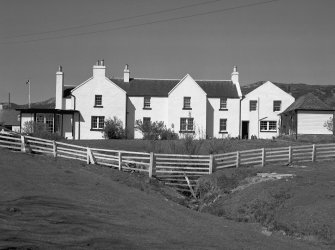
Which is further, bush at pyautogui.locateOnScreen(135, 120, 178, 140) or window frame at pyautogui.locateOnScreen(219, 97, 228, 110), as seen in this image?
window frame at pyautogui.locateOnScreen(219, 97, 228, 110)

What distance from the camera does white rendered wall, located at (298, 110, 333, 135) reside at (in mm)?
53938

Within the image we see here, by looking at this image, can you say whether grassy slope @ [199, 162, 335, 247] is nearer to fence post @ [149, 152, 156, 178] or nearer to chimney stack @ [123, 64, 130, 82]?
fence post @ [149, 152, 156, 178]

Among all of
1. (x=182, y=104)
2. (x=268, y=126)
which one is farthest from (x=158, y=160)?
(x=268, y=126)

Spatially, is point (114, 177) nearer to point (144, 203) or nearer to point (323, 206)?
point (144, 203)

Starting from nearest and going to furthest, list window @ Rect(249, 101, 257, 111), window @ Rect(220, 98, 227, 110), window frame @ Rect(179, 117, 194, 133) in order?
window frame @ Rect(179, 117, 194, 133)
window @ Rect(220, 98, 227, 110)
window @ Rect(249, 101, 257, 111)

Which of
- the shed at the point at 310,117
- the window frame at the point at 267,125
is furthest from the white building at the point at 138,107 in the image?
the shed at the point at 310,117

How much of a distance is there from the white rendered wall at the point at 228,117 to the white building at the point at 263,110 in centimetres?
105

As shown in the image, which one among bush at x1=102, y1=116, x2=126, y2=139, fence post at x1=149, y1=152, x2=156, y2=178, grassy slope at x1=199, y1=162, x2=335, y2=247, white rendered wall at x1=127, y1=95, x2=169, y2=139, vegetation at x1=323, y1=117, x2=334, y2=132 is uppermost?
white rendered wall at x1=127, y1=95, x2=169, y2=139

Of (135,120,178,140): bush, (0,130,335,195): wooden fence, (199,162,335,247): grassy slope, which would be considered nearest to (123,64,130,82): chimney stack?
(135,120,178,140): bush

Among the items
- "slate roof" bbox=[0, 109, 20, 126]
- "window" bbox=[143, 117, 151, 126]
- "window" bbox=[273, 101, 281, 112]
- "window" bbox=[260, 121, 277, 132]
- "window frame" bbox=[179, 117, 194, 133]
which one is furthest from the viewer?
"slate roof" bbox=[0, 109, 20, 126]

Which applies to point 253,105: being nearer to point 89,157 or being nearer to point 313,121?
point 313,121

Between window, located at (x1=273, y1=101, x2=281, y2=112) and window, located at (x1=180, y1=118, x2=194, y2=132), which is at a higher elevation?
window, located at (x1=273, y1=101, x2=281, y2=112)

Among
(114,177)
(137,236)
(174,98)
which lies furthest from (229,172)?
(174,98)

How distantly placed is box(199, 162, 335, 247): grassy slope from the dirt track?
107 centimetres
